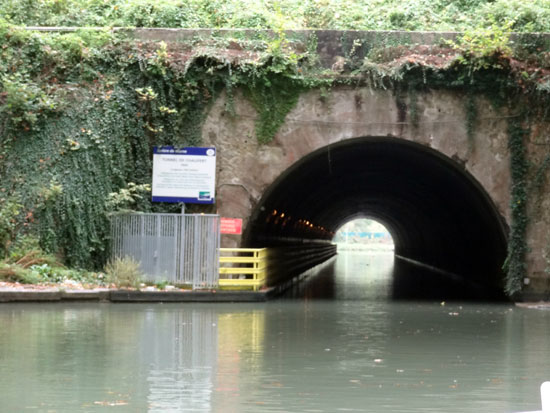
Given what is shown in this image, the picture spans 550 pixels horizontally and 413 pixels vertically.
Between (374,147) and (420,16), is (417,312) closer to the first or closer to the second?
(374,147)

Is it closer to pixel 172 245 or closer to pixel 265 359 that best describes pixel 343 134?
pixel 172 245

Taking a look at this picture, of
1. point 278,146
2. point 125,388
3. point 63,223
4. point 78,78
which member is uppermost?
point 78,78

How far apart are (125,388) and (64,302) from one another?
9.49m

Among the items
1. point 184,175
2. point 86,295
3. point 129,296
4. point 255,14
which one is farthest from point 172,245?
point 255,14

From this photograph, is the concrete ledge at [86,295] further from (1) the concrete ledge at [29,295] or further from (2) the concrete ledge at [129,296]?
(1) the concrete ledge at [29,295]

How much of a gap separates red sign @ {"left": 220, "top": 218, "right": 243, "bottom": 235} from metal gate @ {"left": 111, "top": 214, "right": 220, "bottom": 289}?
1.46 feet

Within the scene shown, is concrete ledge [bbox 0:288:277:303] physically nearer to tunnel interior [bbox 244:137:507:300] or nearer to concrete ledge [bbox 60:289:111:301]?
concrete ledge [bbox 60:289:111:301]

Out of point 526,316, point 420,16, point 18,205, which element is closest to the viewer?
point 526,316

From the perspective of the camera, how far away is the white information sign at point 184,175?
20.0 m

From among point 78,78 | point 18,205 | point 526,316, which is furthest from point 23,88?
point 526,316

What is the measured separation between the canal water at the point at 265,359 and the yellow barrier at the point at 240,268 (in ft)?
7.42

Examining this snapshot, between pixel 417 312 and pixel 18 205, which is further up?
pixel 18 205

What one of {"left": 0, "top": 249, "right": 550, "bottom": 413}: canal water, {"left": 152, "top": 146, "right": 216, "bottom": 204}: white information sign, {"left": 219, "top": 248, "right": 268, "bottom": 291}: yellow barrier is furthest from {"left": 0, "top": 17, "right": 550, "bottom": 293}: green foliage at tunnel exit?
{"left": 0, "top": 249, "right": 550, "bottom": 413}: canal water

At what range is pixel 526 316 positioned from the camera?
1641 centimetres
